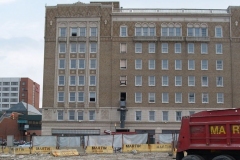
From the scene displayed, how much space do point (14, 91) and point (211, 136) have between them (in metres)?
180

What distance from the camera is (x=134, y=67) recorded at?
71.8 m

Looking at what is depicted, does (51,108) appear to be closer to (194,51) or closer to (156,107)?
(156,107)

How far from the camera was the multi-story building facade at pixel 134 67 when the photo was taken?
70438mm

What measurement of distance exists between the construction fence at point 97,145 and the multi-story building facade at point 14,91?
5781 inches

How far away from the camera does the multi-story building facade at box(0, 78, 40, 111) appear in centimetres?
18925

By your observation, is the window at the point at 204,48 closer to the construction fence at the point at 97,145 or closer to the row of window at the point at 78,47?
the row of window at the point at 78,47

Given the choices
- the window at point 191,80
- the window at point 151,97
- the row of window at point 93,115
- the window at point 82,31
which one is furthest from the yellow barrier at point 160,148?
the window at point 82,31

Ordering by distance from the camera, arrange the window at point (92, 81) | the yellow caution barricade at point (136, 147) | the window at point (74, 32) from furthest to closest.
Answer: the window at point (74, 32), the window at point (92, 81), the yellow caution barricade at point (136, 147)

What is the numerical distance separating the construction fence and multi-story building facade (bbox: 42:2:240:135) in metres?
26.3

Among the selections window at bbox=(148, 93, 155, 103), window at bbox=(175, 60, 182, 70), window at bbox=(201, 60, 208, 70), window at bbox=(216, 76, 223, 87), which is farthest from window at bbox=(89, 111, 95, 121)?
window at bbox=(216, 76, 223, 87)

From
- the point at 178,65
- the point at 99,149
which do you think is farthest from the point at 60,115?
the point at 99,149

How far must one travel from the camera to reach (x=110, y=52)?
71.9m

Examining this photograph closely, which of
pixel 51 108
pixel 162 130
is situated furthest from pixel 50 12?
pixel 162 130

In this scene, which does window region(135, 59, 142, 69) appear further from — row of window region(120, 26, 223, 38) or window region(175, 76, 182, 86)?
window region(175, 76, 182, 86)
